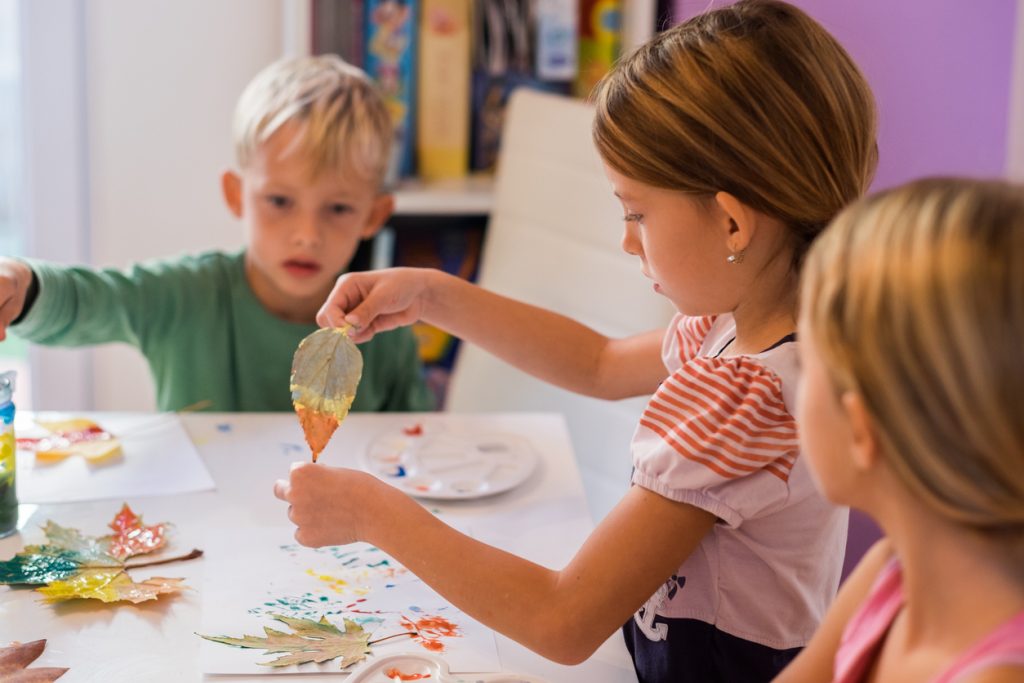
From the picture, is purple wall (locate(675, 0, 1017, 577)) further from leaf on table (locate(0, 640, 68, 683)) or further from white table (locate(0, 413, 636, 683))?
leaf on table (locate(0, 640, 68, 683))

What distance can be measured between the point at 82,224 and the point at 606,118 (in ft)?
5.55

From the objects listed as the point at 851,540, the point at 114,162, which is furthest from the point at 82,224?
the point at 851,540

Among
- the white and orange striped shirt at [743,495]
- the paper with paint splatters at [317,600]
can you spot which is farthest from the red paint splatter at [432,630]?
the white and orange striped shirt at [743,495]

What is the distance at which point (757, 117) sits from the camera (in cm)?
97

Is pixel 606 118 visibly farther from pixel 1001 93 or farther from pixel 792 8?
pixel 1001 93

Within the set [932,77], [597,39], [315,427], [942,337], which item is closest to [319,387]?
[315,427]

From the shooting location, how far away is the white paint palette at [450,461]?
132cm

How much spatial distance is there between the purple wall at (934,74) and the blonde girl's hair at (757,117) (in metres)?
0.80

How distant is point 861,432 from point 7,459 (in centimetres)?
86

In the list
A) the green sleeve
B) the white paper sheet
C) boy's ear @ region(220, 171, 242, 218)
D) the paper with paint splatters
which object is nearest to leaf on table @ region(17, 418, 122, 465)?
the white paper sheet

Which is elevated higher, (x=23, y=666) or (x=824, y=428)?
(x=824, y=428)

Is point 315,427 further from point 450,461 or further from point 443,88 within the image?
point 443,88

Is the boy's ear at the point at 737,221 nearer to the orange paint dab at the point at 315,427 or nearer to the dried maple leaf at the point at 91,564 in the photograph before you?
the orange paint dab at the point at 315,427

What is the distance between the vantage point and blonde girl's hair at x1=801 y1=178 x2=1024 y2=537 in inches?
23.1
